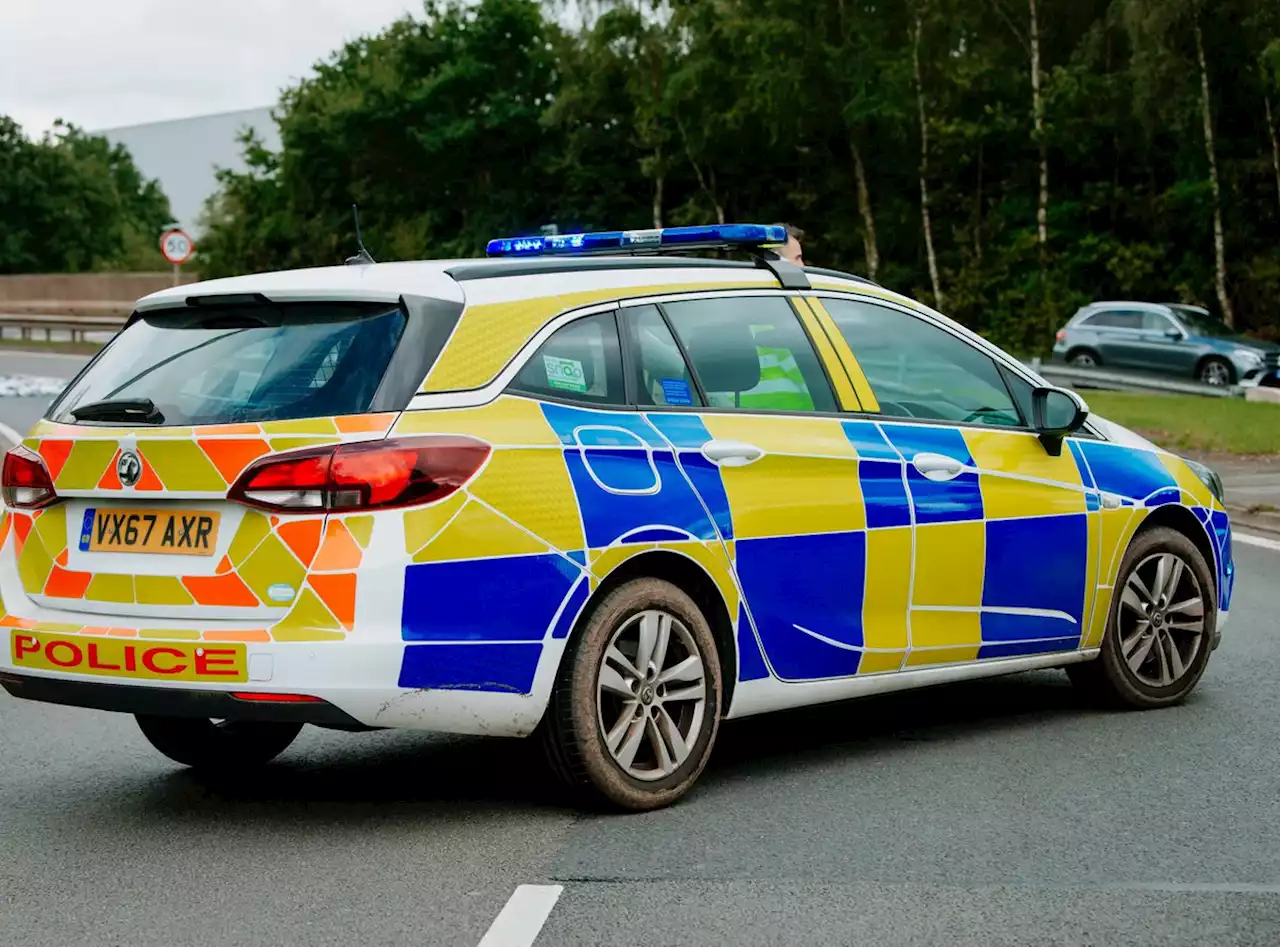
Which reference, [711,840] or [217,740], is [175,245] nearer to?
[217,740]

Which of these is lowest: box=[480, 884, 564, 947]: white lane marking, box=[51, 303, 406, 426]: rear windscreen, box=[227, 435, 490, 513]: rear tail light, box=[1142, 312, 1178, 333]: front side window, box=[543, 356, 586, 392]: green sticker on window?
box=[1142, 312, 1178, 333]: front side window

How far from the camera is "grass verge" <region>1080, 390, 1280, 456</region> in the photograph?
832 inches

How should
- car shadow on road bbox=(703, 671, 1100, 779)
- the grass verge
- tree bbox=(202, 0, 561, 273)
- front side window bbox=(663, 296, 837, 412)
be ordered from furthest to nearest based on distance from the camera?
tree bbox=(202, 0, 561, 273) < the grass verge < car shadow on road bbox=(703, 671, 1100, 779) < front side window bbox=(663, 296, 837, 412)

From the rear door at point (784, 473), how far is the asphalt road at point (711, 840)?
45cm

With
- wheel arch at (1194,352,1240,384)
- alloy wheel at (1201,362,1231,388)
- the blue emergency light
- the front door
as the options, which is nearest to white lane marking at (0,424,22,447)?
the blue emergency light

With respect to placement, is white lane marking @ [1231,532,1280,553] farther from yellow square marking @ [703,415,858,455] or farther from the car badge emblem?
the car badge emblem

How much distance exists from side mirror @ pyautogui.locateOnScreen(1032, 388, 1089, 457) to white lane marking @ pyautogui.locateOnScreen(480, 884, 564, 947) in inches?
118

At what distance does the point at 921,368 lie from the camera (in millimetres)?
6848

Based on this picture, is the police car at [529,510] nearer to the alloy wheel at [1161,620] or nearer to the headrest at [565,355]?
the headrest at [565,355]

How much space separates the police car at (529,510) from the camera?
5.35 metres

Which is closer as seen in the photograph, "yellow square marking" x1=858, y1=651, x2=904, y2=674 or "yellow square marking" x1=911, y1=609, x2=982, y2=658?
"yellow square marking" x1=858, y1=651, x2=904, y2=674

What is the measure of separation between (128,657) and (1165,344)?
30.9 meters

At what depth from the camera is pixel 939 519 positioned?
6777 mm

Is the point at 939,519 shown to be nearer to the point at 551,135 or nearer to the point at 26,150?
the point at 551,135
